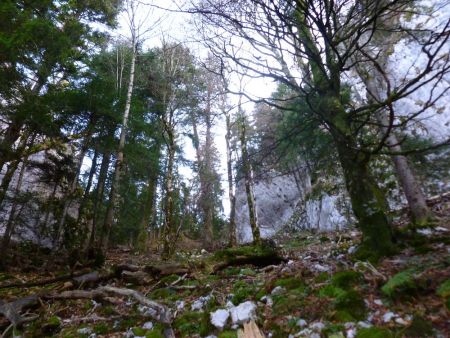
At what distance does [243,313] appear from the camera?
371cm

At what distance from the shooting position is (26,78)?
8.66 meters

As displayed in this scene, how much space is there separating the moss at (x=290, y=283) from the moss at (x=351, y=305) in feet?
3.17

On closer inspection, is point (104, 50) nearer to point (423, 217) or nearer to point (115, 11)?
point (115, 11)

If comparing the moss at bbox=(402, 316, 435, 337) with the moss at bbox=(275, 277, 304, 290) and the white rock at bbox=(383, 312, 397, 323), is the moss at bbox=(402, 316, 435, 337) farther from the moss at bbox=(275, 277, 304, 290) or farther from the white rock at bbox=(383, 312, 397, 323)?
the moss at bbox=(275, 277, 304, 290)

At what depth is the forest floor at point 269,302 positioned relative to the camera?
2.96 metres

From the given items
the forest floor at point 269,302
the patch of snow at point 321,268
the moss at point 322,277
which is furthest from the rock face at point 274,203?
the moss at point 322,277

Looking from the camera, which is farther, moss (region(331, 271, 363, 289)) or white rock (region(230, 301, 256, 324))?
moss (region(331, 271, 363, 289))

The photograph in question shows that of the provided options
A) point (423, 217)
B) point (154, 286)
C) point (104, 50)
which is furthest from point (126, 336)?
point (104, 50)

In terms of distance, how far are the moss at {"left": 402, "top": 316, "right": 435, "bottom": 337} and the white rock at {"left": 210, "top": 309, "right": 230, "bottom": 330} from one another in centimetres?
192

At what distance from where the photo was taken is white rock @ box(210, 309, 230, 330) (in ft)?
11.9

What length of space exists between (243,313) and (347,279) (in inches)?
54.3

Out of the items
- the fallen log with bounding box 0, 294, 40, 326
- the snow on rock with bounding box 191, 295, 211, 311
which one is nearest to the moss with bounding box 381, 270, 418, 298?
the snow on rock with bounding box 191, 295, 211, 311

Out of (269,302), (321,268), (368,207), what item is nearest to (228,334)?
(269,302)

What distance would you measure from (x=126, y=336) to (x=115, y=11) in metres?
14.7
